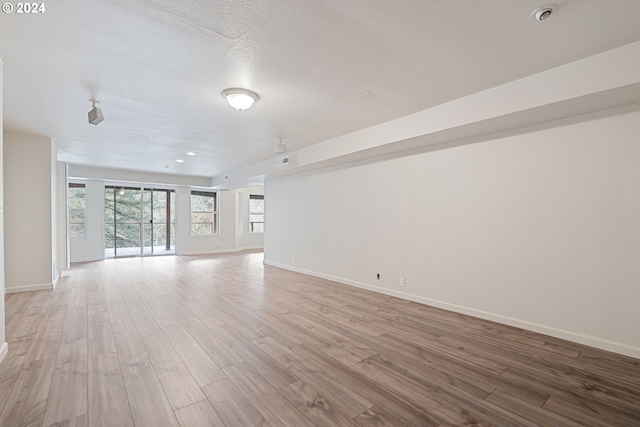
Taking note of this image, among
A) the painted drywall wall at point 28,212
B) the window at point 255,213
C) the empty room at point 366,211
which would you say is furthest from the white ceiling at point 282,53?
the window at point 255,213

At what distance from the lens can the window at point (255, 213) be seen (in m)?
11.0

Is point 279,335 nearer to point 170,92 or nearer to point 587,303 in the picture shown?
point 170,92

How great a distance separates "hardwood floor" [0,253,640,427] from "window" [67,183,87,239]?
459cm

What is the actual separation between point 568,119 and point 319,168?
389cm

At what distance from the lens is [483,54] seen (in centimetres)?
230

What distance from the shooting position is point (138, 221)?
8992mm

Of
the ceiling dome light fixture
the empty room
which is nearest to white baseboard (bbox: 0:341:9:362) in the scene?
the empty room

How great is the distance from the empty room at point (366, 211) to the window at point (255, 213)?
18.7 ft

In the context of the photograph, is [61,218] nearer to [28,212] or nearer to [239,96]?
[28,212]

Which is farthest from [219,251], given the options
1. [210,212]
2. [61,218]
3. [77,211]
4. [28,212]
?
[28,212]

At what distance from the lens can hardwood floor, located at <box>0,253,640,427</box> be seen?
5.79 ft

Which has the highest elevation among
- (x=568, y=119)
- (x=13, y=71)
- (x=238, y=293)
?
(x=13, y=71)

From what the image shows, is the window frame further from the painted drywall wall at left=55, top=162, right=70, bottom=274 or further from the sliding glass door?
the painted drywall wall at left=55, top=162, right=70, bottom=274

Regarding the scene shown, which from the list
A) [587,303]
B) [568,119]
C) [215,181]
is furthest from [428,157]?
[215,181]
